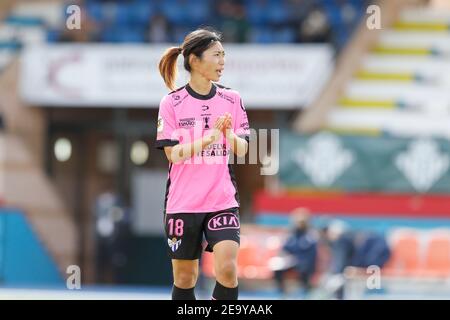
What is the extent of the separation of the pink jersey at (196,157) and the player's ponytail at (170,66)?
0.34ft

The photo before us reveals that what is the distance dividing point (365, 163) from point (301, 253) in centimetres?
231

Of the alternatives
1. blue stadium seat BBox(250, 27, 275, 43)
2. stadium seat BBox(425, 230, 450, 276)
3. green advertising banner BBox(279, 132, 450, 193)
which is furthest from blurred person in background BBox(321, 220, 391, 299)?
blue stadium seat BBox(250, 27, 275, 43)

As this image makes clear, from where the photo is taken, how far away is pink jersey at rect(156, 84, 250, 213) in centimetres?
714

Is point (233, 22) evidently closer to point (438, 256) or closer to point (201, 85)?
point (438, 256)

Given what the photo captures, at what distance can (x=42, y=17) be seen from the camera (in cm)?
2403

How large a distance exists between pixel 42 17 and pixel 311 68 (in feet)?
21.3

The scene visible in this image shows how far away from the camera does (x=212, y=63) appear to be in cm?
716

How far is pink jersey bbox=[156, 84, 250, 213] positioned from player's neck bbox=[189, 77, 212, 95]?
1.2 inches

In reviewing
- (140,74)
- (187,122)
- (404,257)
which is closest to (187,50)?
(187,122)

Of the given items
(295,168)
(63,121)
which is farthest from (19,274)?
(295,168)

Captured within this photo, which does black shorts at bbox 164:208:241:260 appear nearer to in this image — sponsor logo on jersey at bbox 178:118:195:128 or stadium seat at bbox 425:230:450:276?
sponsor logo on jersey at bbox 178:118:195:128
